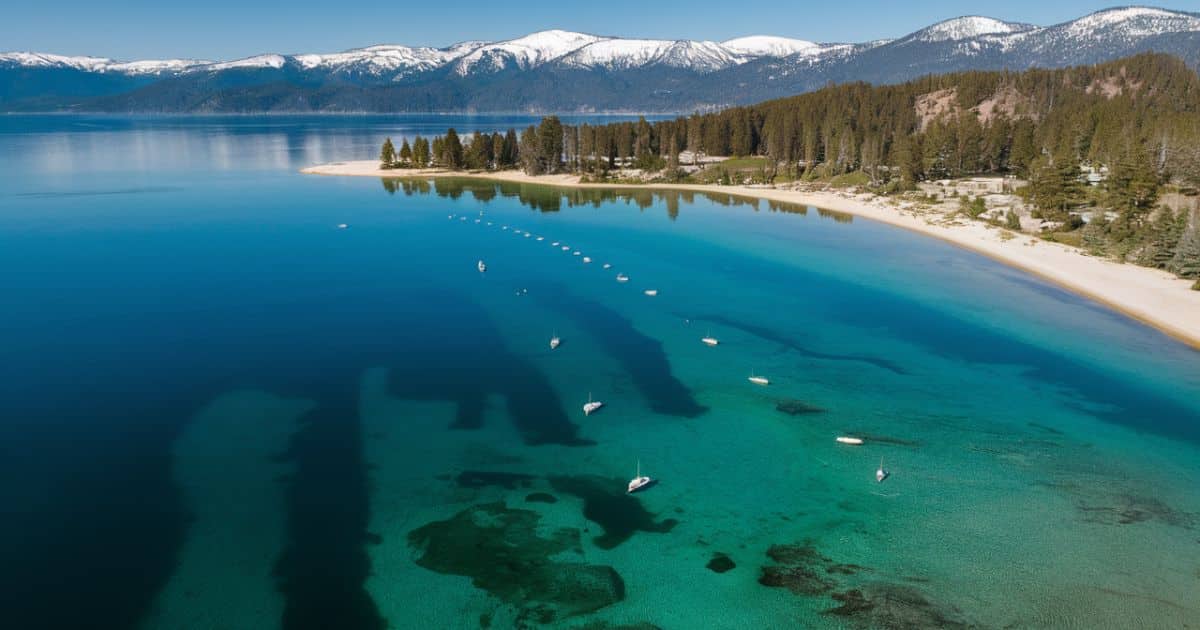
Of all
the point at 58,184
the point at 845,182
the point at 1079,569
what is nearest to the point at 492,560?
the point at 1079,569

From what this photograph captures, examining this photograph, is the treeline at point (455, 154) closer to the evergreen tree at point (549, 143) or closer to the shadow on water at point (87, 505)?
the evergreen tree at point (549, 143)

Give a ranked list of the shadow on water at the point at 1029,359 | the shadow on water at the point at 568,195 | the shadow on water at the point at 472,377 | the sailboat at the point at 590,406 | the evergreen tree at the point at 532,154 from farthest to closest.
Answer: the evergreen tree at the point at 532,154
the shadow on water at the point at 568,195
the shadow on water at the point at 1029,359
the sailboat at the point at 590,406
the shadow on water at the point at 472,377

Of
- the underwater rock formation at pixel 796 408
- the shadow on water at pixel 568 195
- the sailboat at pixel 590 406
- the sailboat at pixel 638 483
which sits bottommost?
the sailboat at pixel 638 483

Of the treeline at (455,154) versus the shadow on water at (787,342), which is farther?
the treeline at (455,154)

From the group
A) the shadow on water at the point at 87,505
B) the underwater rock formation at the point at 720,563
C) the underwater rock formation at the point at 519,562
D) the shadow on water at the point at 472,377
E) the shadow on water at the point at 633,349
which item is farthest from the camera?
the shadow on water at the point at 633,349

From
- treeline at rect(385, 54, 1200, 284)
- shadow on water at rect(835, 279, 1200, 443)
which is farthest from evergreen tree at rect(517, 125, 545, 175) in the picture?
shadow on water at rect(835, 279, 1200, 443)

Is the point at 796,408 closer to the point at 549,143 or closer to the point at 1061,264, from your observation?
the point at 1061,264

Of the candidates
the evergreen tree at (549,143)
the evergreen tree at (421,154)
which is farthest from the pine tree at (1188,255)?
the evergreen tree at (421,154)

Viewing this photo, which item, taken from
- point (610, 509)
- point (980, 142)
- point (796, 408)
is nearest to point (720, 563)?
point (610, 509)
